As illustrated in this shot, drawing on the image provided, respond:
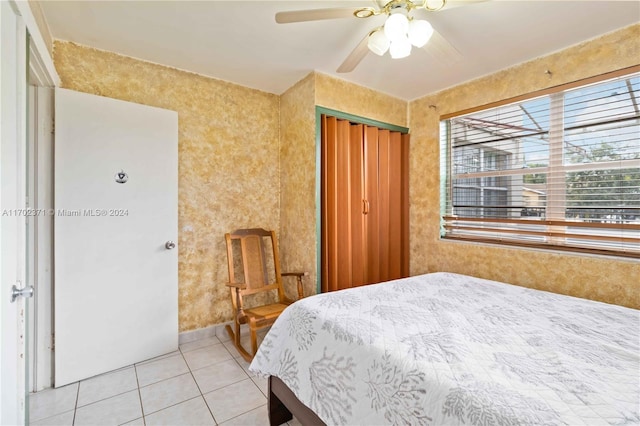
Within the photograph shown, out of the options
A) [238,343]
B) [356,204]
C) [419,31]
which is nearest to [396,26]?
[419,31]

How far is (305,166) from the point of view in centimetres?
278

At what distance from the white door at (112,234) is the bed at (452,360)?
1.34m

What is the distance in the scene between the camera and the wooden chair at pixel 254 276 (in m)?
2.51

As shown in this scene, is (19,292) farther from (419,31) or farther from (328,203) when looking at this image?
(419,31)

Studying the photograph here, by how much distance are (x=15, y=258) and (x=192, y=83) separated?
2.07 metres

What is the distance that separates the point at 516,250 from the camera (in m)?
2.46

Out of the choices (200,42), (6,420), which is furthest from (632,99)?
(6,420)

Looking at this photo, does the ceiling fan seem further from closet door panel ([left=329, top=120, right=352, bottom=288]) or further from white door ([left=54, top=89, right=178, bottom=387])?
white door ([left=54, top=89, right=178, bottom=387])

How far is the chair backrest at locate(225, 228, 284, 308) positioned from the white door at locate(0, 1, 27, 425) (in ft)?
4.91

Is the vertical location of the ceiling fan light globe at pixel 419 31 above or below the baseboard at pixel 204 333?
above

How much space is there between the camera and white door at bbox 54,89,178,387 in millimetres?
2055

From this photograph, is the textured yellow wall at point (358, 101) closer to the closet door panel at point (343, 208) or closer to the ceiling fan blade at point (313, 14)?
the closet door panel at point (343, 208)

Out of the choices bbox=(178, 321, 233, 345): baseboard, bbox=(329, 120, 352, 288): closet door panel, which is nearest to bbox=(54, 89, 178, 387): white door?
bbox=(178, 321, 233, 345): baseboard

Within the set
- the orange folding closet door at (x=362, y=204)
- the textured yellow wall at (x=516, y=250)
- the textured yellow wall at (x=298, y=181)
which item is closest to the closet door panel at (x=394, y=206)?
the orange folding closet door at (x=362, y=204)
